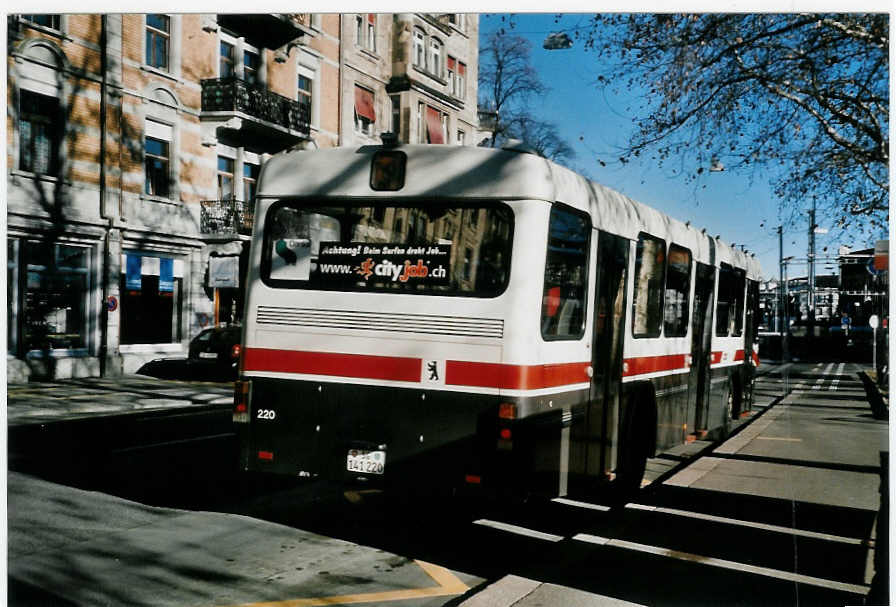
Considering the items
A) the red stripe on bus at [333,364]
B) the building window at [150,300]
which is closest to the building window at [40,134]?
the building window at [150,300]

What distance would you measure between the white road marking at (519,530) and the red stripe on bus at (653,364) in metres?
1.55

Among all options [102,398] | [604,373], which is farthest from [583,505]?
[102,398]

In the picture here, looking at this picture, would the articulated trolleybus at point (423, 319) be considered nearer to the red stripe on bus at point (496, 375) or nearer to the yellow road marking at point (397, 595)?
the red stripe on bus at point (496, 375)

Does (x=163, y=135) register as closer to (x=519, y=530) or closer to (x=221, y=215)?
(x=221, y=215)

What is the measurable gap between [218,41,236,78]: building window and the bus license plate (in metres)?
3.56

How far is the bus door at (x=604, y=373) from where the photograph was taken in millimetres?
6988

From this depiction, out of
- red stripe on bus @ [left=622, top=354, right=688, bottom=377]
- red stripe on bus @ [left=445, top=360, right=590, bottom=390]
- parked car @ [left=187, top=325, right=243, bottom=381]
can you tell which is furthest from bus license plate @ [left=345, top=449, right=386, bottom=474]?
parked car @ [left=187, top=325, right=243, bottom=381]

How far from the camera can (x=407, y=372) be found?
6.11m

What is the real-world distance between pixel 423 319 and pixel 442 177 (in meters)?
0.96

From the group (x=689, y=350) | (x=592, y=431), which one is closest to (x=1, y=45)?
(x=592, y=431)

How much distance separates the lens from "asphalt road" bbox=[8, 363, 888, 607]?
538 cm

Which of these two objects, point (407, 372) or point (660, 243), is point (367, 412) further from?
point (660, 243)

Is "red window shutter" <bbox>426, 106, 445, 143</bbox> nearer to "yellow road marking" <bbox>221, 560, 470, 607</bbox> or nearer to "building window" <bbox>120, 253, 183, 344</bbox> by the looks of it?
"yellow road marking" <bbox>221, 560, 470, 607</bbox>

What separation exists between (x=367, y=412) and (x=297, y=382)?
1.81ft
